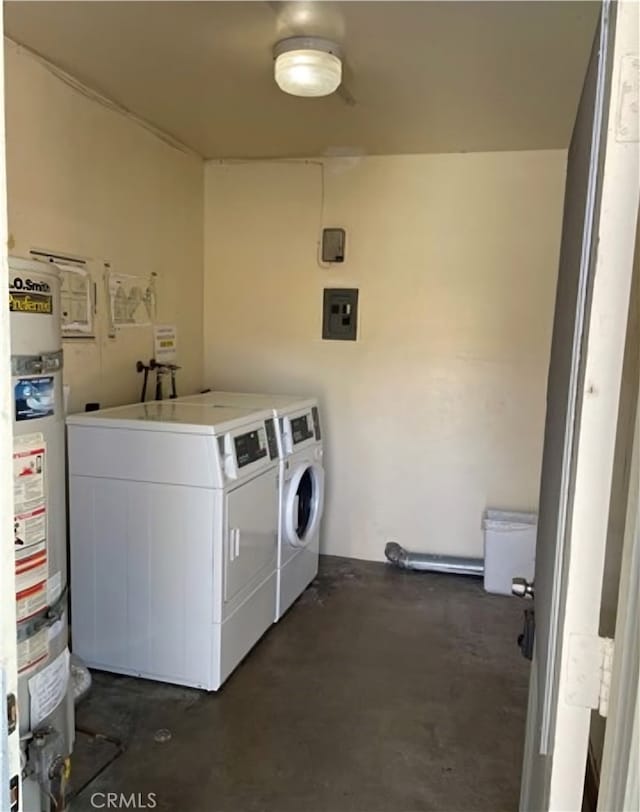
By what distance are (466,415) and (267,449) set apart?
1.43 metres

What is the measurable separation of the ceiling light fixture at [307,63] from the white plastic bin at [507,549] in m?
2.38

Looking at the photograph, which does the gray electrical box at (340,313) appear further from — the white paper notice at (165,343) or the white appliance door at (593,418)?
the white appliance door at (593,418)

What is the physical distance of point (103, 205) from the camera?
280cm

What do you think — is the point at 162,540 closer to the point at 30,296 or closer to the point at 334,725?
the point at 334,725

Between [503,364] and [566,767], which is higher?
[503,364]

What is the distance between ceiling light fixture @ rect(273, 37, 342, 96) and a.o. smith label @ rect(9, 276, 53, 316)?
121 cm

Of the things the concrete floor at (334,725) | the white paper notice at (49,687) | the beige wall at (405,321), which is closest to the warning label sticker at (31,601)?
the white paper notice at (49,687)

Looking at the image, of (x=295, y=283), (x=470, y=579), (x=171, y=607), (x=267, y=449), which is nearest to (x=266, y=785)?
(x=171, y=607)

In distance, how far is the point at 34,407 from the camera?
Result: 1.40 m

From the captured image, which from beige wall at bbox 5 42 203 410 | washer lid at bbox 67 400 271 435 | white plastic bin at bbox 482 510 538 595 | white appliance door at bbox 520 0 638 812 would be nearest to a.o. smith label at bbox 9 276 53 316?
washer lid at bbox 67 400 271 435

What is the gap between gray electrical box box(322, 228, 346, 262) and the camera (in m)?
3.59

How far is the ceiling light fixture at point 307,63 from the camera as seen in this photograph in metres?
2.09

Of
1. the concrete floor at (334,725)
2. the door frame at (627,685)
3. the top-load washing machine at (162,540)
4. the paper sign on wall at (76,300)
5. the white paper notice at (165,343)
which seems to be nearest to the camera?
the door frame at (627,685)

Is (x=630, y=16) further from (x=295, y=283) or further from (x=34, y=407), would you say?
(x=295, y=283)
